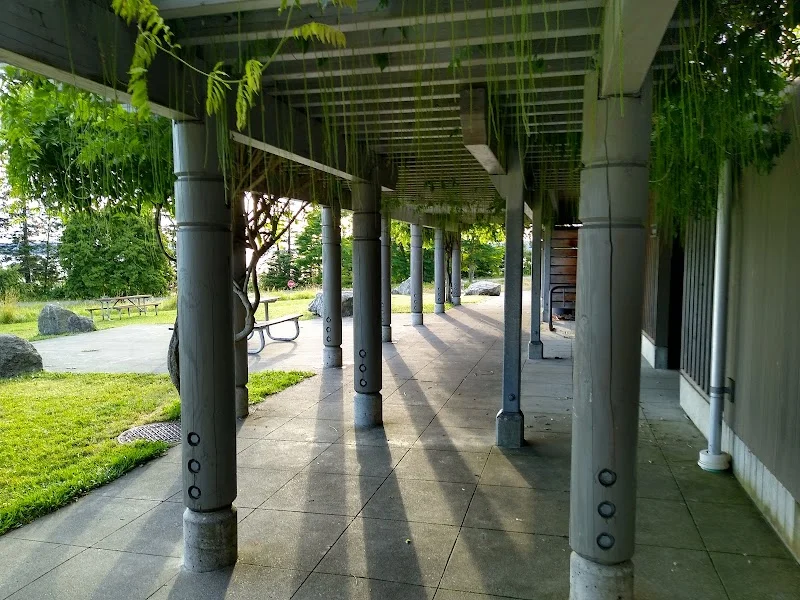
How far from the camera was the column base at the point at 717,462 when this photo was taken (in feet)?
16.7

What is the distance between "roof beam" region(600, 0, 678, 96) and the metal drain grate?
5.34m

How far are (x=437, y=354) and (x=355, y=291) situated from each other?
5693 millimetres

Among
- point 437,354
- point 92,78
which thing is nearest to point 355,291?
point 92,78

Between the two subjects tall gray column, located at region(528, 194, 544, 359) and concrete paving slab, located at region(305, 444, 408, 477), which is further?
tall gray column, located at region(528, 194, 544, 359)

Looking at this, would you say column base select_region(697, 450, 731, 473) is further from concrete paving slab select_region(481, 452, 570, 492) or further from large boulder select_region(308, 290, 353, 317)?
large boulder select_region(308, 290, 353, 317)

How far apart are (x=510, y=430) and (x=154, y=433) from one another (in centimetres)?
375

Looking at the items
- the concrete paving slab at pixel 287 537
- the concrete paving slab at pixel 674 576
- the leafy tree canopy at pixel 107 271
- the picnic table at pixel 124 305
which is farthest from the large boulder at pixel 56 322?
the concrete paving slab at pixel 674 576

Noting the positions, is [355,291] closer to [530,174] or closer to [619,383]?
[530,174]

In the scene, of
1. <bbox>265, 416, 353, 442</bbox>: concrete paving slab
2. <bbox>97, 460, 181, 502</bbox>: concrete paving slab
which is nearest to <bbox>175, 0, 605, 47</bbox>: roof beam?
<bbox>97, 460, 181, 502</bbox>: concrete paving slab

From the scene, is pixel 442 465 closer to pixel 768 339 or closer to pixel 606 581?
pixel 606 581

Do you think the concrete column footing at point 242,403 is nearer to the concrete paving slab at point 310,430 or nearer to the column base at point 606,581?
the concrete paving slab at point 310,430

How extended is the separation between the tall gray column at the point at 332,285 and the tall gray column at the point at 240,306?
309 cm

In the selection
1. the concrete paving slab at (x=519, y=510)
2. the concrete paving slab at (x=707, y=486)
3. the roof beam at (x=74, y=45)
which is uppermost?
the roof beam at (x=74, y=45)

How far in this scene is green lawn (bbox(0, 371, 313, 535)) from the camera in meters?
4.79
